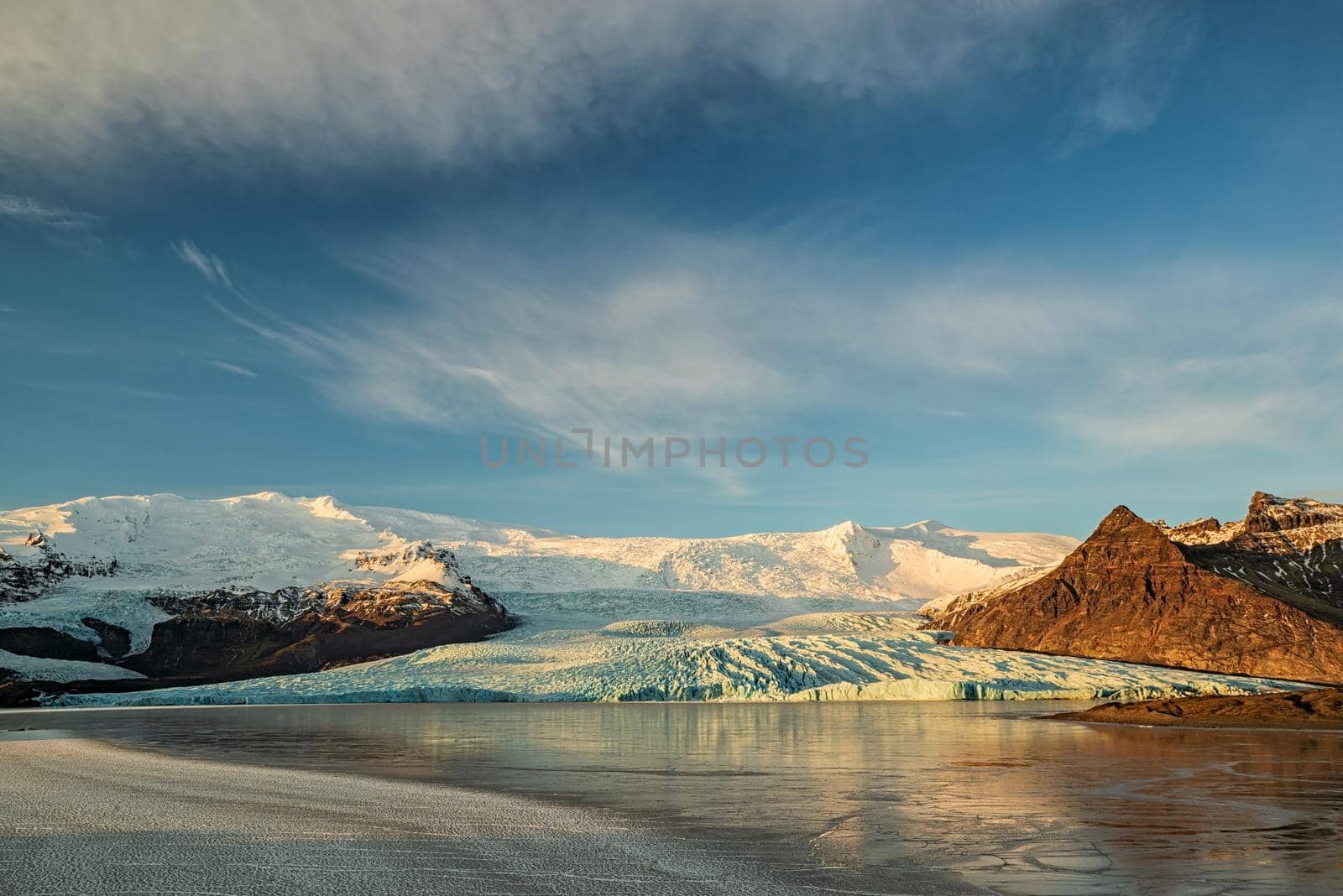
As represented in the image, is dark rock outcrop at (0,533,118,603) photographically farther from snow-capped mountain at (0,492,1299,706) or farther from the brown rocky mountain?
the brown rocky mountain

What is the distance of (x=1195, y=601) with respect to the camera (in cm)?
8875

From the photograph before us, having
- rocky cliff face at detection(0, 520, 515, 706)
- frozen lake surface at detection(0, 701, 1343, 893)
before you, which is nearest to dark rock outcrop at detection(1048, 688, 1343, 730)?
frozen lake surface at detection(0, 701, 1343, 893)

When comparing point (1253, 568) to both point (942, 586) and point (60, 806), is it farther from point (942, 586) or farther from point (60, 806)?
point (60, 806)

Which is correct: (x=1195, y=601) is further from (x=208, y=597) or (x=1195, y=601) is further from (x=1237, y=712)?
(x=208, y=597)

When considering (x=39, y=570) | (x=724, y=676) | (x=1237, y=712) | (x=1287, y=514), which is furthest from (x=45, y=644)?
(x=1287, y=514)

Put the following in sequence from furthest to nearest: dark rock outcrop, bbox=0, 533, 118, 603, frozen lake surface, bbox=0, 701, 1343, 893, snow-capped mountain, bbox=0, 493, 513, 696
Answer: dark rock outcrop, bbox=0, 533, 118, 603
snow-capped mountain, bbox=0, 493, 513, 696
frozen lake surface, bbox=0, 701, 1343, 893

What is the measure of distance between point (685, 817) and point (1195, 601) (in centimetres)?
9098

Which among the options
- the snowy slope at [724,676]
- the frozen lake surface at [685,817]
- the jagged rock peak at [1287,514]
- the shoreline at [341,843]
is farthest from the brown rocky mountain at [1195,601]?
the shoreline at [341,843]

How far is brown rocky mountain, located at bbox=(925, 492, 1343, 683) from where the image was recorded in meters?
79.4

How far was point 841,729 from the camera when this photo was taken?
3509 centimetres

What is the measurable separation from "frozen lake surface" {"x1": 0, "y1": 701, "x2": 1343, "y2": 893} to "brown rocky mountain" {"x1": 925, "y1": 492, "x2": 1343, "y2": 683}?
61638mm

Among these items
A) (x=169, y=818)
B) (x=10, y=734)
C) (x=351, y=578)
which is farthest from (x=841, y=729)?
(x=351, y=578)

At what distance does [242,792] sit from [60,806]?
2.63 m

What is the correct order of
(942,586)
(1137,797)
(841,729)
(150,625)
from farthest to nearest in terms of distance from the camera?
(942,586) < (150,625) < (841,729) < (1137,797)
